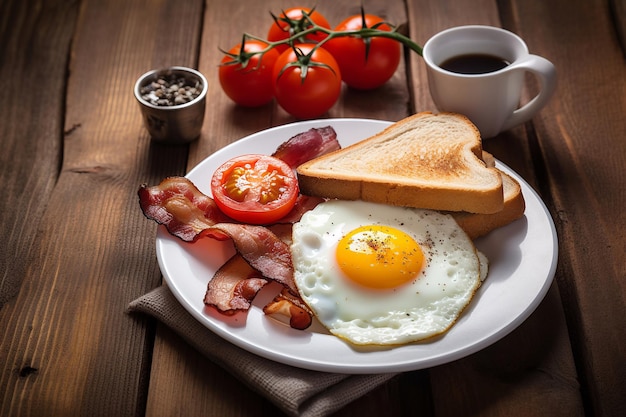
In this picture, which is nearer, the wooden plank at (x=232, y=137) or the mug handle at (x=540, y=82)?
the wooden plank at (x=232, y=137)

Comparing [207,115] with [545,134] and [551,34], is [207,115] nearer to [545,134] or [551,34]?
[545,134]

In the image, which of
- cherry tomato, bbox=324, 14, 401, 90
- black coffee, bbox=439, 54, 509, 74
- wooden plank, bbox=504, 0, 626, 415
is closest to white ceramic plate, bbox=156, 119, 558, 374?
wooden plank, bbox=504, 0, 626, 415

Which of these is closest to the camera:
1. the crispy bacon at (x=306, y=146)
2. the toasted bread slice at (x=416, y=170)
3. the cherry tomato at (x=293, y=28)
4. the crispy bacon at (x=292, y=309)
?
the crispy bacon at (x=292, y=309)

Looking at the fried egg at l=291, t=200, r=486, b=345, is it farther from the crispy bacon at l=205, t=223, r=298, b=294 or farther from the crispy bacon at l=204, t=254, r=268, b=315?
the crispy bacon at l=204, t=254, r=268, b=315

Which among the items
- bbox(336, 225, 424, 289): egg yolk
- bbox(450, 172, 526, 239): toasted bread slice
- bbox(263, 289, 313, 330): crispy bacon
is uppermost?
bbox(450, 172, 526, 239): toasted bread slice

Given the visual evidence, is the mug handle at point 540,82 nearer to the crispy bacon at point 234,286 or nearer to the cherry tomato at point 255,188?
the cherry tomato at point 255,188

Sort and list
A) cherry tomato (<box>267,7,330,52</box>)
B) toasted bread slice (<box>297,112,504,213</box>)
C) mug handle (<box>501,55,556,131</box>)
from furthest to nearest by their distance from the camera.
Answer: cherry tomato (<box>267,7,330,52</box>)
mug handle (<box>501,55,556,131</box>)
toasted bread slice (<box>297,112,504,213</box>)

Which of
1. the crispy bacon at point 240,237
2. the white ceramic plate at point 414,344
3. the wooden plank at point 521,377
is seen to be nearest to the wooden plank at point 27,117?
the crispy bacon at point 240,237
